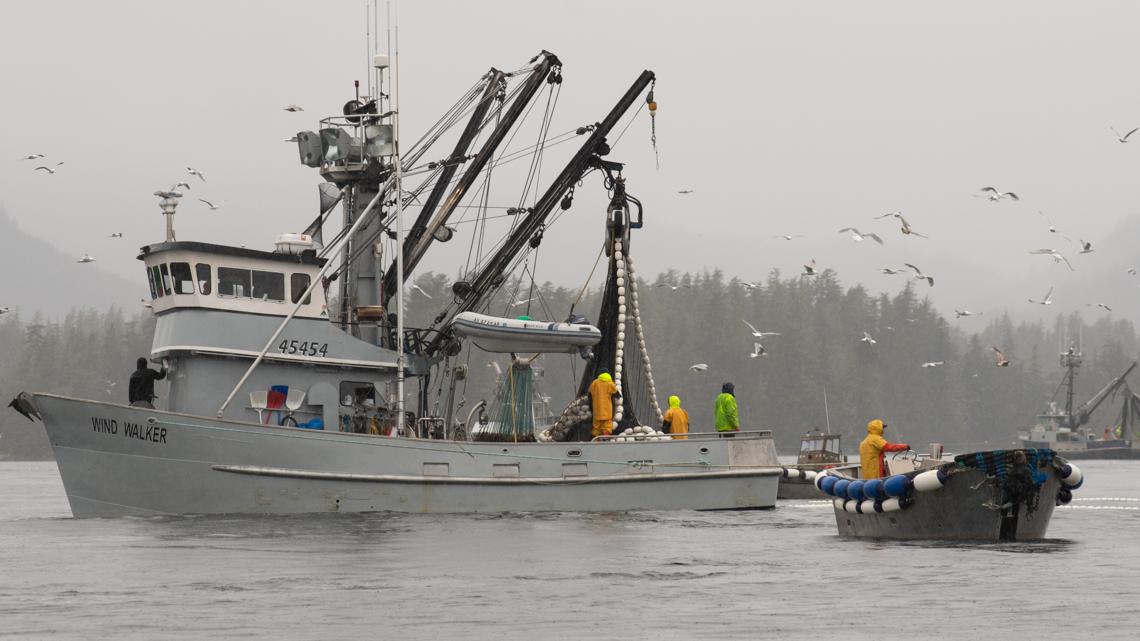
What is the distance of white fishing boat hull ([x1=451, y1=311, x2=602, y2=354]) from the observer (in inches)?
1143

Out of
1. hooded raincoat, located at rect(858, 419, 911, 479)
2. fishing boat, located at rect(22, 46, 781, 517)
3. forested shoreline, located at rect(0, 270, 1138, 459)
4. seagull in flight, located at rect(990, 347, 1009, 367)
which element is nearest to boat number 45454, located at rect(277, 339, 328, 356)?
fishing boat, located at rect(22, 46, 781, 517)

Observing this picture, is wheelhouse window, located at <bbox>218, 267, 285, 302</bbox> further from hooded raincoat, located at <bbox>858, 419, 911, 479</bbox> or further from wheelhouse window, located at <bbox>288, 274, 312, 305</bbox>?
hooded raincoat, located at <bbox>858, 419, 911, 479</bbox>

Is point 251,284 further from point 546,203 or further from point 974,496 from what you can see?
point 974,496

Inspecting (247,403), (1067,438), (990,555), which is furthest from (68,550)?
(1067,438)

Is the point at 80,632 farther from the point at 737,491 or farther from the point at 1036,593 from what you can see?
the point at 737,491

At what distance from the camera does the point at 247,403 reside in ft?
92.3

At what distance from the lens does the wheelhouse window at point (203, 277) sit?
28062 millimetres

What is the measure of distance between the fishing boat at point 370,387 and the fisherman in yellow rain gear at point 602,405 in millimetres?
256

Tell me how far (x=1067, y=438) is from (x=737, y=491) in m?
100

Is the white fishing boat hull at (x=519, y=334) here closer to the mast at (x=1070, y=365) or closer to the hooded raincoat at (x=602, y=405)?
the hooded raincoat at (x=602, y=405)

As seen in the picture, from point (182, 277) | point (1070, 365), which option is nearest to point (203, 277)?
point (182, 277)

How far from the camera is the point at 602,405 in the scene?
3041 centimetres

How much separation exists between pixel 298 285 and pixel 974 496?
40.6 ft

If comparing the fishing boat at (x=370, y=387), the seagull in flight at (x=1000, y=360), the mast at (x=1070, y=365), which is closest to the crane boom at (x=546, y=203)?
the fishing boat at (x=370, y=387)
